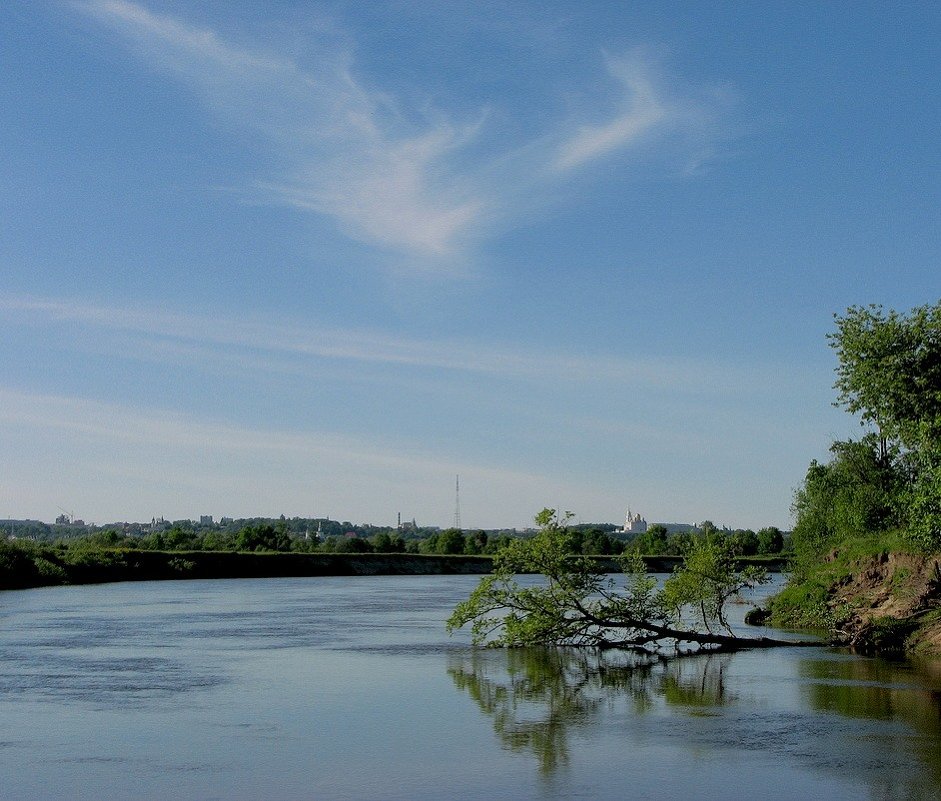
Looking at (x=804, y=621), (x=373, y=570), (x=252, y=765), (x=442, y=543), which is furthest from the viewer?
(x=442, y=543)

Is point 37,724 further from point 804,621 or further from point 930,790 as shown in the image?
point 804,621

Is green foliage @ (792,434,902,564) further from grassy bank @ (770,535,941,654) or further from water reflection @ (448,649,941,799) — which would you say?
water reflection @ (448,649,941,799)

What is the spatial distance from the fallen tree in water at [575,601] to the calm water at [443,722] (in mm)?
1311

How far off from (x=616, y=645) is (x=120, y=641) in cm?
2036

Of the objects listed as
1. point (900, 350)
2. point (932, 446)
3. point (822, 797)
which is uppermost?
point (900, 350)

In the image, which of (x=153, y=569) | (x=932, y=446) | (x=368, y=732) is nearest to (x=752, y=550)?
(x=153, y=569)

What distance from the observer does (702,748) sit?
2330cm

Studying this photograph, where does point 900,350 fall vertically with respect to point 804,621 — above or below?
above

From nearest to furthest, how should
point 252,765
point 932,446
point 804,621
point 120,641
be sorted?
point 252,765
point 932,446
point 120,641
point 804,621

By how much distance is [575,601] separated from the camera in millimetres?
38594

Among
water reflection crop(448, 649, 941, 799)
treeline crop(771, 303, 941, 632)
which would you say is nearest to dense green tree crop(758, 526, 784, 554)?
treeline crop(771, 303, 941, 632)

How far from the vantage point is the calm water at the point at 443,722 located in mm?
20391

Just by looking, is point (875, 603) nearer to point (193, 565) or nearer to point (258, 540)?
point (193, 565)

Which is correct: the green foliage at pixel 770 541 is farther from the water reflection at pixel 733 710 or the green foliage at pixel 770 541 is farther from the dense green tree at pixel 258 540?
the water reflection at pixel 733 710
